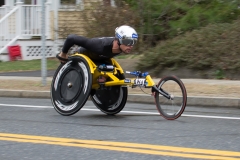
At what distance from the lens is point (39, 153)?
6.35 metres

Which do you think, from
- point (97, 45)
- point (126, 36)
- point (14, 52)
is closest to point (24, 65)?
point (14, 52)

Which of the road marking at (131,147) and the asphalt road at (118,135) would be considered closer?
the road marking at (131,147)

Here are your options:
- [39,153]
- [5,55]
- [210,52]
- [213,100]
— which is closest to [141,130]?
[39,153]

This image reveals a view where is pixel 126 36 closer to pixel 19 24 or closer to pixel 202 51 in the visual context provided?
pixel 202 51

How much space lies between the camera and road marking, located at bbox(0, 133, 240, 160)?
239 inches

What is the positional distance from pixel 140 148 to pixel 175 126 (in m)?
1.57

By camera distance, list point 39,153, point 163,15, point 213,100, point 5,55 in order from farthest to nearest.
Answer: point 5,55, point 163,15, point 213,100, point 39,153

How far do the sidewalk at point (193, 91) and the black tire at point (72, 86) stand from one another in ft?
4.10

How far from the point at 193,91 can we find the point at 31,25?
11.5 meters

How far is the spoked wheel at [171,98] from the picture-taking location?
8.28 metres

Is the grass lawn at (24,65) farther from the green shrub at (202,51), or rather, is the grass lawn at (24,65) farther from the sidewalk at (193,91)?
the green shrub at (202,51)

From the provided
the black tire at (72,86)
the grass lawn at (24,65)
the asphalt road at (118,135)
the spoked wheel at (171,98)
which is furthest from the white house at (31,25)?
the spoked wheel at (171,98)

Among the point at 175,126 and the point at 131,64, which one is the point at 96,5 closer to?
the point at 131,64

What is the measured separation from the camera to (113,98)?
9.12 metres
